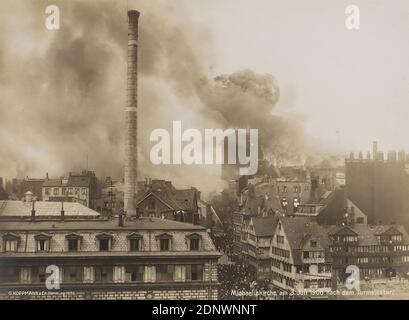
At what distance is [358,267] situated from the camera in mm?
9250

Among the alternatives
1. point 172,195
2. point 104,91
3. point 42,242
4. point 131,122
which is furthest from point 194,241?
point 104,91

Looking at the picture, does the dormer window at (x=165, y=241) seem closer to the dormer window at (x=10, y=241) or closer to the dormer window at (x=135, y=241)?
the dormer window at (x=135, y=241)

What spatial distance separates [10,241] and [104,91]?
329 centimetres

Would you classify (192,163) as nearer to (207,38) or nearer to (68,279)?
(207,38)

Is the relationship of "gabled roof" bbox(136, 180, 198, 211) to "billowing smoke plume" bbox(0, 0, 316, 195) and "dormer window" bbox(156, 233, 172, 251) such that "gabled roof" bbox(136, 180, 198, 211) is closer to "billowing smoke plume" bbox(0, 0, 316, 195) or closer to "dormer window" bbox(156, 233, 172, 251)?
"billowing smoke plume" bbox(0, 0, 316, 195)

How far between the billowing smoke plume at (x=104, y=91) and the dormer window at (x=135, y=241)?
3.70ft

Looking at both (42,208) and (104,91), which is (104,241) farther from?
(104,91)

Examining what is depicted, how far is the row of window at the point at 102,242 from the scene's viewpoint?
912cm

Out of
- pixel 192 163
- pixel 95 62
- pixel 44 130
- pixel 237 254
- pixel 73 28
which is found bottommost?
pixel 237 254

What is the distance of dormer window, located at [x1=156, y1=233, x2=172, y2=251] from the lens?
9273 mm

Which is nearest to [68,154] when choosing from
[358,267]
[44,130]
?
[44,130]

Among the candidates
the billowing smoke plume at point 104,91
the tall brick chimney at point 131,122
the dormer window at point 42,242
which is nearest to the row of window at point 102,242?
the dormer window at point 42,242

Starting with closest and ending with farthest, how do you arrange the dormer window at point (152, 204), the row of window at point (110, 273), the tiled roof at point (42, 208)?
the row of window at point (110, 273)
the tiled roof at point (42, 208)
the dormer window at point (152, 204)

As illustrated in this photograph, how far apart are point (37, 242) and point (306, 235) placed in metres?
5.05
